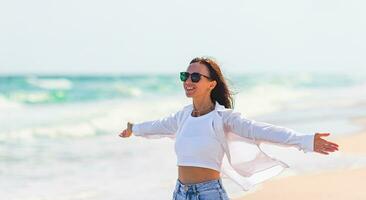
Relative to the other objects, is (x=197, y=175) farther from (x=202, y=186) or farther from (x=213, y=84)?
(x=213, y=84)

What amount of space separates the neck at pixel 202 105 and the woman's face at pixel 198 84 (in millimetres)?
40

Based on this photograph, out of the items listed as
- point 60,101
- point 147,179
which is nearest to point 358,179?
point 147,179

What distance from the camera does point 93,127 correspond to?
17406 mm

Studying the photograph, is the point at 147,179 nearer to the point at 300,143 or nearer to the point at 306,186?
the point at 306,186

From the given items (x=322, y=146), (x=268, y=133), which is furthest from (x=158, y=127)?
(x=322, y=146)

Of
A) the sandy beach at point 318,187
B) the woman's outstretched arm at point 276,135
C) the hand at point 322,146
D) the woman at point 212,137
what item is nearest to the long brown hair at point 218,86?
the woman at point 212,137

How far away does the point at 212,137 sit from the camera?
4.49 metres

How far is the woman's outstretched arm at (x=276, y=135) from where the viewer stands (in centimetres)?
420

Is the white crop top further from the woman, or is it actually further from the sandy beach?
the sandy beach

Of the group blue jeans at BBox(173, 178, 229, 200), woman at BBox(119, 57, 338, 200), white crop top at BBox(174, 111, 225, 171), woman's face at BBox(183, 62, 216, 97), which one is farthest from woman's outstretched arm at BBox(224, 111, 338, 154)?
blue jeans at BBox(173, 178, 229, 200)

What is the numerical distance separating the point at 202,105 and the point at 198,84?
0.15 meters

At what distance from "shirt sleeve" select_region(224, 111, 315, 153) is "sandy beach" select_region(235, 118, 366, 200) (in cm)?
326

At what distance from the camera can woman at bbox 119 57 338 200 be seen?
4430mm

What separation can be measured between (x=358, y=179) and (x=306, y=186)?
2.28 ft
